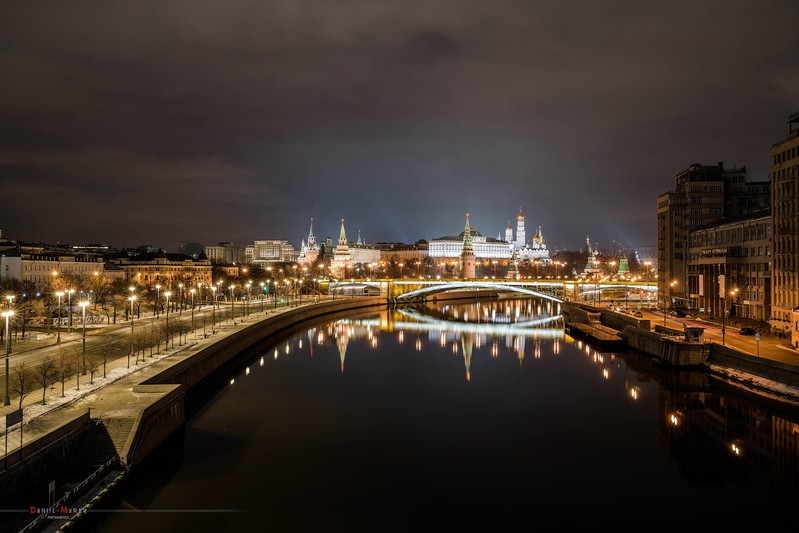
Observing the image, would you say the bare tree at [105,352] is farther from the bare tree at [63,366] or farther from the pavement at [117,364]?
the bare tree at [63,366]

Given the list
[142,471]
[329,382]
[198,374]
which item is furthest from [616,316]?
[142,471]

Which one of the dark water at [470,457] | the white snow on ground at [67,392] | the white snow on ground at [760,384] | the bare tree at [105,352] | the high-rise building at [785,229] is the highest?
the high-rise building at [785,229]

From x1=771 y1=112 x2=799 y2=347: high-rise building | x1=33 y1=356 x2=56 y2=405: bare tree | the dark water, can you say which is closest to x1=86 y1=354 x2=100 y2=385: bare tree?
x1=33 y1=356 x2=56 y2=405: bare tree

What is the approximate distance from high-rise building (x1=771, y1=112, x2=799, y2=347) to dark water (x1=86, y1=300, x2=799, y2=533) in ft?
25.7

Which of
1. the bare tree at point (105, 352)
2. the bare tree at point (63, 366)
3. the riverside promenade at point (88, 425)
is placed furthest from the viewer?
the bare tree at point (105, 352)

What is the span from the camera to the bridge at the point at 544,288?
70375 millimetres

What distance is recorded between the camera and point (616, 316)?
50.9m

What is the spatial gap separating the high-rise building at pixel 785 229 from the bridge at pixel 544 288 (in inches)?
1072

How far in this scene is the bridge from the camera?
70.4 m

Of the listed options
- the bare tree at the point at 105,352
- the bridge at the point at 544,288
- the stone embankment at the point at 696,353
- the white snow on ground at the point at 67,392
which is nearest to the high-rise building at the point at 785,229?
the stone embankment at the point at 696,353

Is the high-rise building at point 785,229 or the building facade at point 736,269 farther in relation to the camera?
the building facade at point 736,269

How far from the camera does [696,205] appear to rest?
189 ft

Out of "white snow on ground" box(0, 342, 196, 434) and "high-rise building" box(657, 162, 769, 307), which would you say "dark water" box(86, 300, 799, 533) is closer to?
"white snow on ground" box(0, 342, 196, 434)

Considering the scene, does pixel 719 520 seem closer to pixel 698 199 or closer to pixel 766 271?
pixel 766 271
